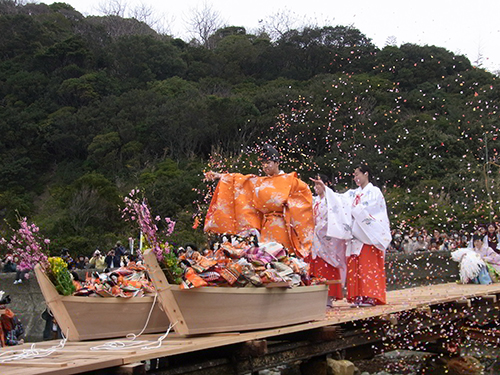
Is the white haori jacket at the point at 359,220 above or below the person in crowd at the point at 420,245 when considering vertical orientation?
above

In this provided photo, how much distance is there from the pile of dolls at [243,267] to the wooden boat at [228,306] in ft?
0.33

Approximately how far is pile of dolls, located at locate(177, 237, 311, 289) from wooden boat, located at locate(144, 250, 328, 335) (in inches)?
4.0

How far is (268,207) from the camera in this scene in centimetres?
805

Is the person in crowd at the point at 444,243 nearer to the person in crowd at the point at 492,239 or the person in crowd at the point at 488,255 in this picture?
the person in crowd at the point at 492,239

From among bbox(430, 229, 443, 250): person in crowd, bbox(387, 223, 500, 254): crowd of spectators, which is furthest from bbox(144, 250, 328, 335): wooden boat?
bbox(430, 229, 443, 250): person in crowd

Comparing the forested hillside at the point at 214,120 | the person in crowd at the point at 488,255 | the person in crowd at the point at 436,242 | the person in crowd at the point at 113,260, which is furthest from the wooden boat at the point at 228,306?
the person in crowd at the point at 436,242

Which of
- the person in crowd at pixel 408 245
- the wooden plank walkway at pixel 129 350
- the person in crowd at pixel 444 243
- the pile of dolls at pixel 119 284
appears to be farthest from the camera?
the person in crowd at pixel 444 243

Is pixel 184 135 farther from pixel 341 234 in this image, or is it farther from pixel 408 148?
pixel 341 234

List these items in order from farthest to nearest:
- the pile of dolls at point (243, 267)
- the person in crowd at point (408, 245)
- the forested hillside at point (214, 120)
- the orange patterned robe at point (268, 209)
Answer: the forested hillside at point (214, 120) < the person in crowd at point (408, 245) < the orange patterned robe at point (268, 209) < the pile of dolls at point (243, 267)

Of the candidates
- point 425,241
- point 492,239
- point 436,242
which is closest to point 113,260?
point 492,239

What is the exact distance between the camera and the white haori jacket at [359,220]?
331 inches

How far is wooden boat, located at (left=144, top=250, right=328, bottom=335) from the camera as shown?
557cm

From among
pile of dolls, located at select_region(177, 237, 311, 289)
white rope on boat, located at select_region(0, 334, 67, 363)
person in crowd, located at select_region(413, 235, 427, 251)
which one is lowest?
white rope on boat, located at select_region(0, 334, 67, 363)

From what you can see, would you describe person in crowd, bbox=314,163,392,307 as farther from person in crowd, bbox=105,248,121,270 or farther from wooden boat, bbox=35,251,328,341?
person in crowd, bbox=105,248,121,270
